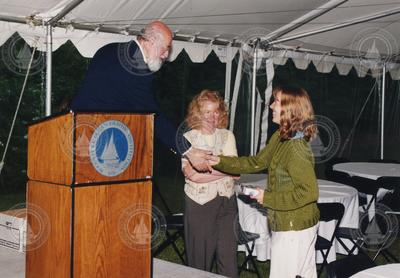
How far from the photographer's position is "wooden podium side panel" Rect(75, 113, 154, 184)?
2.26m

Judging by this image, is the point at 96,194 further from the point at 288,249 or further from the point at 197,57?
the point at 197,57

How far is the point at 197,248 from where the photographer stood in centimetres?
368

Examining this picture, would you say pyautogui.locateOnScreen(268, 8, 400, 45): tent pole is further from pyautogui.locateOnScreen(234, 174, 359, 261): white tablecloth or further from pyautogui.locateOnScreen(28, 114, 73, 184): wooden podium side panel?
pyautogui.locateOnScreen(28, 114, 73, 184): wooden podium side panel

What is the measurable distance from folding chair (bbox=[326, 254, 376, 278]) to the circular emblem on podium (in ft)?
3.07

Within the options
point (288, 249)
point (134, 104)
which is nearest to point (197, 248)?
point (288, 249)

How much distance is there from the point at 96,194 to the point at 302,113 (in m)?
1.06

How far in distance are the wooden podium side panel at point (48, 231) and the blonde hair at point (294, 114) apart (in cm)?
108

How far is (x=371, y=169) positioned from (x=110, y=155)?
479 centimetres

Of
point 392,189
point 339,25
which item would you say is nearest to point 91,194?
point 392,189

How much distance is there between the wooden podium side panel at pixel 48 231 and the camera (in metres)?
2.33

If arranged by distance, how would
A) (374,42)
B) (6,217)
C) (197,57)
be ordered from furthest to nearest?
(374,42) → (197,57) → (6,217)
